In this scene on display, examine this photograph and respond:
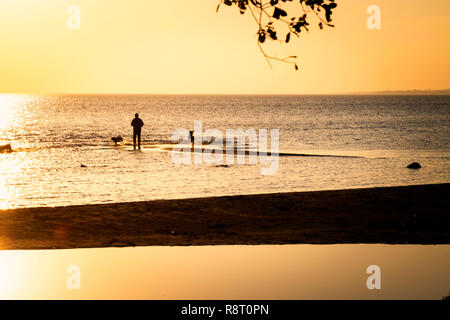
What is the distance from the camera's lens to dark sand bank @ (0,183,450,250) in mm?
12656

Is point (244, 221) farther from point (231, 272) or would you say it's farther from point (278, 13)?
point (278, 13)

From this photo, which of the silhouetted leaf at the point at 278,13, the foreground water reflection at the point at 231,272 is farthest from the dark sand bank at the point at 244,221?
the silhouetted leaf at the point at 278,13

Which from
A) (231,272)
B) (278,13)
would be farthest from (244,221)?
(278,13)

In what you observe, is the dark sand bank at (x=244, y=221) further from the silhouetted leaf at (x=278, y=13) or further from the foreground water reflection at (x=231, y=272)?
the silhouetted leaf at (x=278, y=13)

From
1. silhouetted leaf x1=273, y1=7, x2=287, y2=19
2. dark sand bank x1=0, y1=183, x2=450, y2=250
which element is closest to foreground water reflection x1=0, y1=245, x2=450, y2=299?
dark sand bank x1=0, y1=183, x2=450, y2=250

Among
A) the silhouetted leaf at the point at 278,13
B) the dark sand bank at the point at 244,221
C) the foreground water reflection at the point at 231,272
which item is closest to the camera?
the silhouetted leaf at the point at 278,13

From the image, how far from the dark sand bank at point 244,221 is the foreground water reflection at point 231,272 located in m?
0.84

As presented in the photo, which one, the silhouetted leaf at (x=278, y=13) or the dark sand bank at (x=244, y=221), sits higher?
the silhouetted leaf at (x=278, y=13)

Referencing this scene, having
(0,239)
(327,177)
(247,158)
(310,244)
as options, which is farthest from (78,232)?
(247,158)

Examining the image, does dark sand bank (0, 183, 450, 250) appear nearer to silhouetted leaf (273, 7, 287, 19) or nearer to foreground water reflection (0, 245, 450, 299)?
foreground water reflection (0, 245, 450, 299)

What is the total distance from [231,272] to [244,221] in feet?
16.0

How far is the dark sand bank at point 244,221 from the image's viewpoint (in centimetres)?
1266

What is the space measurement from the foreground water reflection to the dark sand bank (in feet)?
2.75

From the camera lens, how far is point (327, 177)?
1262 inches
